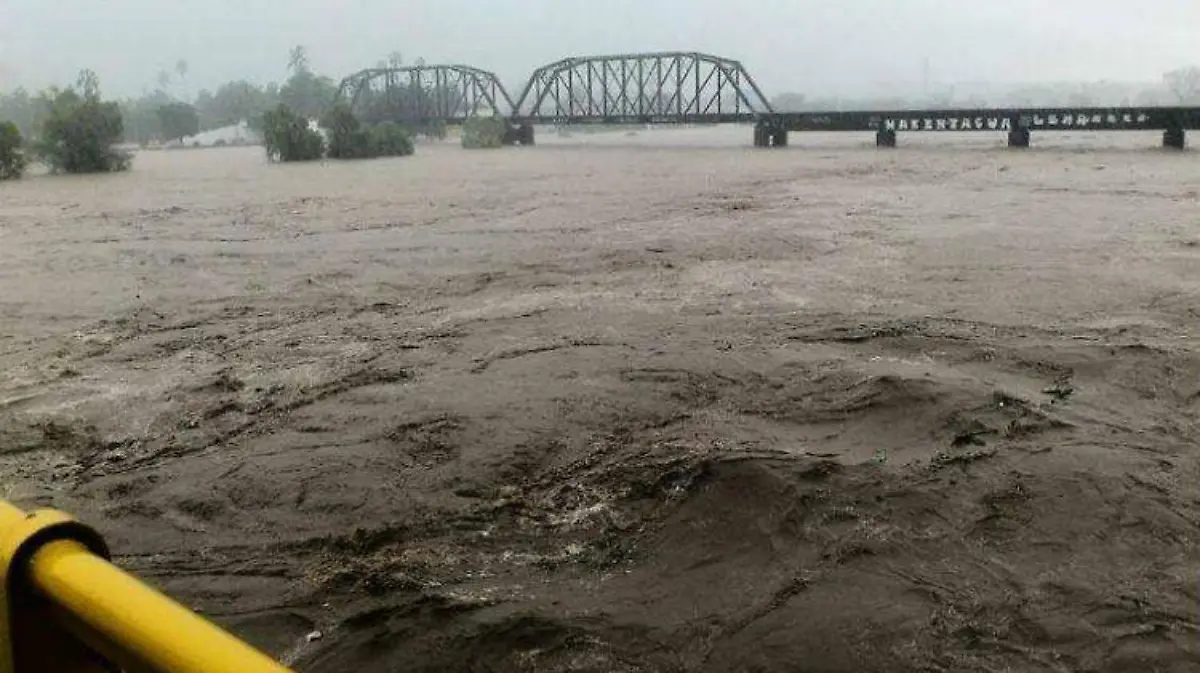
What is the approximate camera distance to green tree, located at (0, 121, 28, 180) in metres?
38.8

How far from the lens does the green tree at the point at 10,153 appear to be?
38812 mm

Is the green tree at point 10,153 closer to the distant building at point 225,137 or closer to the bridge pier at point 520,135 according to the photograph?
the bridge pier at point 520,135

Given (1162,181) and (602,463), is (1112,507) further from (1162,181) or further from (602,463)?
(1162,181)

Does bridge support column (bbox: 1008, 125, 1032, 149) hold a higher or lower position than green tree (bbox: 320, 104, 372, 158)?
lower

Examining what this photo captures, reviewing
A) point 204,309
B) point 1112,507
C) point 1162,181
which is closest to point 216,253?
point 204,309

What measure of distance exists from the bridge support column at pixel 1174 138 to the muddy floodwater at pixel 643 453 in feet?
139

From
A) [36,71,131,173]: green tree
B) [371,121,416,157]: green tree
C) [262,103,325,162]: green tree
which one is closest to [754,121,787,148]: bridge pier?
[371,121,416,157]: green tree

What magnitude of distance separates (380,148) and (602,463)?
59.6 metres

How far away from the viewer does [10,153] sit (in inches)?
1559

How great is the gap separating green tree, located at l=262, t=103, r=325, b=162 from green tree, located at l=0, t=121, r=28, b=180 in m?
16.1

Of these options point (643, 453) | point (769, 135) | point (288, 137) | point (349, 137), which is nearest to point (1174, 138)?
point (769, 135)

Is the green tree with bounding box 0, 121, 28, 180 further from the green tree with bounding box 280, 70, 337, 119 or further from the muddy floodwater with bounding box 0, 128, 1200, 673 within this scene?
the green tree with bounding box 280, 70, 337, 119

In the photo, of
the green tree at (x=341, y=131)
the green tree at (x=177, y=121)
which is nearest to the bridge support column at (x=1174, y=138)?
the green tree at (x=341, y=131)

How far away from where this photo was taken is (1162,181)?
27469 millimetres
